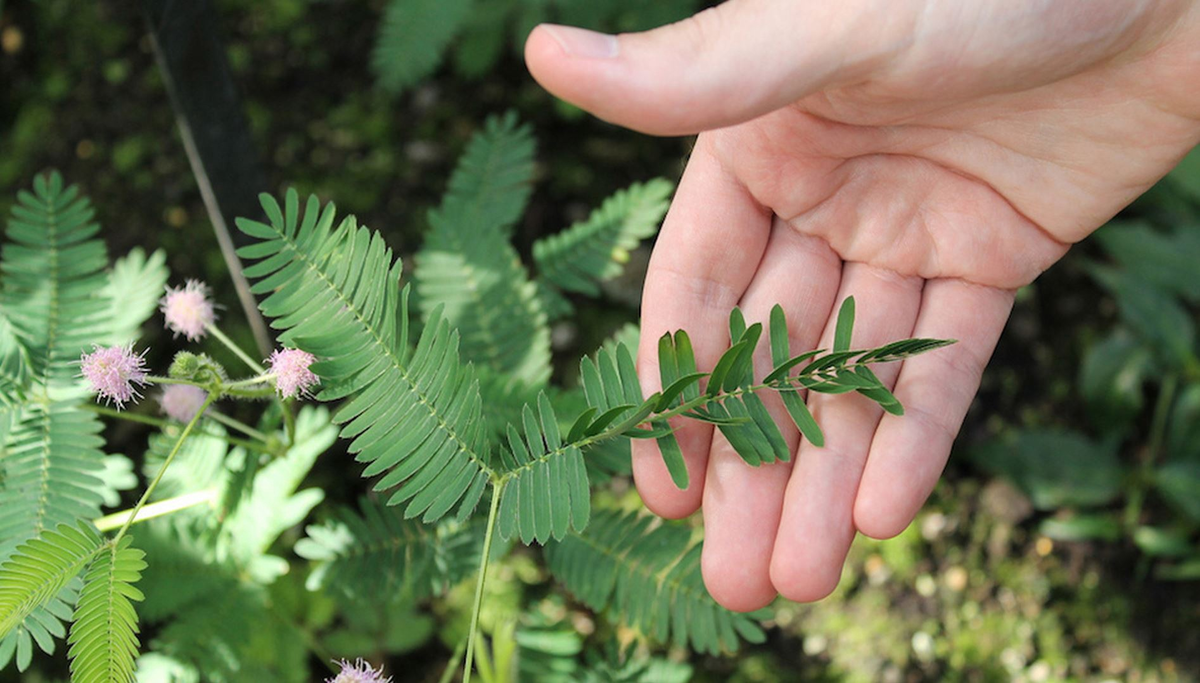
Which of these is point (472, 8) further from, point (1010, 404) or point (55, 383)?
point (1010, 404)

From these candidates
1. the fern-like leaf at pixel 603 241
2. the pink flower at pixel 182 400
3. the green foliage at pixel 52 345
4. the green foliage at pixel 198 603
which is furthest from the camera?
the fern-like leaf at pixel 603 241

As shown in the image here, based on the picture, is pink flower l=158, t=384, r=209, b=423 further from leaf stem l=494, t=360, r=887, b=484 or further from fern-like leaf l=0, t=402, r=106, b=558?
leaf stem l=494, t=360, r=887, b=484

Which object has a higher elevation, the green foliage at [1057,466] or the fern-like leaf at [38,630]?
the fern-like leaf at [38,630]

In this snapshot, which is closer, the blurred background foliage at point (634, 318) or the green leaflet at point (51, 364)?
the green leaflet at point (51, 364)

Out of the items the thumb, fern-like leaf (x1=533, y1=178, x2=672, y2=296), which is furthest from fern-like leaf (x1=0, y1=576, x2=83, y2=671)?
fern-like leaf (x1=533, y1=178, x2=672, y2=296)

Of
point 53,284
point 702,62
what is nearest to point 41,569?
point 53,284

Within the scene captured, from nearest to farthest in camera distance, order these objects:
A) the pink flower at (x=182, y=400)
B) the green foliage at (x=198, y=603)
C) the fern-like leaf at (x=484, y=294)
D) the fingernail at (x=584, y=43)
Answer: the fingernail at (x=584, y=43)
the pink flower at (x=182, y=400)
the green foliage at (x=198, y=603)
the fern-like leaf at (x=484, y=294)

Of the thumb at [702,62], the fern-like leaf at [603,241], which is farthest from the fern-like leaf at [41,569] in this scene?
the fern-like leaf at [603,241]

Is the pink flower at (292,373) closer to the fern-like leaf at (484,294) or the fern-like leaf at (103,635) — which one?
the fern-like leaf at (103,635)
